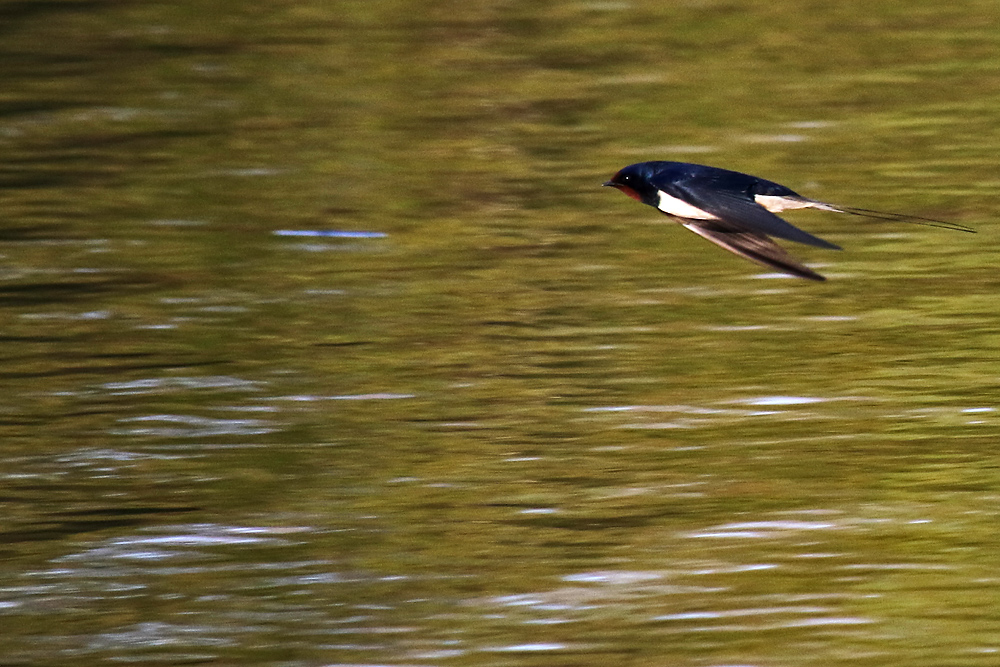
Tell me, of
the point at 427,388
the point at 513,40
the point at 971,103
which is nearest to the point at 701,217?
the point at 427,388

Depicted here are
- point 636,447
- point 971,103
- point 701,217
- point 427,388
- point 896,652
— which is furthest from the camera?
point 971,103

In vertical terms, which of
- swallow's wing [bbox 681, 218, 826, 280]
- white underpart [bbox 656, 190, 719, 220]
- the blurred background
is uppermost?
white underpart [bbox 656, 190, 719, 220]

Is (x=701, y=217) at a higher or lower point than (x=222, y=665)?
higher

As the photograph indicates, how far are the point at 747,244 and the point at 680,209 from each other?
0.36 m

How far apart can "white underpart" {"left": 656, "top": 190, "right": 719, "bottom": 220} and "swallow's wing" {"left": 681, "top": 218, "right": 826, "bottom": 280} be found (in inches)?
0.8

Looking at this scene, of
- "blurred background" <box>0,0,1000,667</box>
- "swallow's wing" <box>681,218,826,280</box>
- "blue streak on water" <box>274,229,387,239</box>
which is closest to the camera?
"blurred background" <box>0,0,1000,667</box>

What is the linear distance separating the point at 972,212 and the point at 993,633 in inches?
161

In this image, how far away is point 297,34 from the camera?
1270 centimetres

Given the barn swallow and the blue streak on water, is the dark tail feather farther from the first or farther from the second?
the barn swallow

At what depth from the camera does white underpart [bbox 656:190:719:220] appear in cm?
572

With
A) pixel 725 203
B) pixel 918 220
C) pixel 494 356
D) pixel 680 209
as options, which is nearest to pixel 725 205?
pixel 725 203

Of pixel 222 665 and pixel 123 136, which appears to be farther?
pixel 123 136

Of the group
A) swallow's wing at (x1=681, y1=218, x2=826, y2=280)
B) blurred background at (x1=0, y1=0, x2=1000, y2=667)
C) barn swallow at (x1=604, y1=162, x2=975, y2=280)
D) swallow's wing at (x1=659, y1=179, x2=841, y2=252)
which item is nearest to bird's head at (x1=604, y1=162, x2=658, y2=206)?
barn swallow at (x1=604, y1=162, x2=975, y2=280)

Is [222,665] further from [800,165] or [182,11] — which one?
[182,11]
